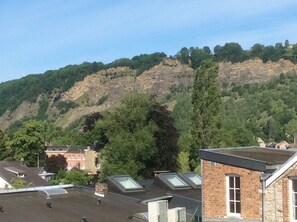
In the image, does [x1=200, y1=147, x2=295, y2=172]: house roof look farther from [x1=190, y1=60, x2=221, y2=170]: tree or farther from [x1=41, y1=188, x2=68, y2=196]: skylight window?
[x1=190, y1=60, x2=221, y2=170]: tree

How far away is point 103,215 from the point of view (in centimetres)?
2233

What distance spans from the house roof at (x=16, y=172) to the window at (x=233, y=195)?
40.5 m

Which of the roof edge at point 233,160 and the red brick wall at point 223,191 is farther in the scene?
the red brick wall at point 223,191

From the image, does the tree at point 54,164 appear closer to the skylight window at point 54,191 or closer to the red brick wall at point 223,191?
the skylight window at point 54,191

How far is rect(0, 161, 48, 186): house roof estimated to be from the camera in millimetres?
59125

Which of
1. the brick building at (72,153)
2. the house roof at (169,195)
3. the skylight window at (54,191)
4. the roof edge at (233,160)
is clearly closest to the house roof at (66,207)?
the skylight window at (54,191)


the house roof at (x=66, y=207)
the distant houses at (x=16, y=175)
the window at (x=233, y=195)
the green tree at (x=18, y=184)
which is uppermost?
the window at (x=233, y=195)

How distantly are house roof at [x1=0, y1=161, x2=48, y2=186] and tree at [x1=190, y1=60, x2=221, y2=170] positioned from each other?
16.8 metres

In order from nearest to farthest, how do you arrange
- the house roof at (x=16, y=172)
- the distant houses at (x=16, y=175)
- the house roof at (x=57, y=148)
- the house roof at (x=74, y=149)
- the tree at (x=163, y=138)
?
the tree at (x=163, y=138) → the distant houses at (x=16, y=175) → the house roof at (x=16, y=172) → the house roof at (x=74, y=149) → the house roof at (x=57, y=148)

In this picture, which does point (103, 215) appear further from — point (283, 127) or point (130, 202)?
point (283, 127)

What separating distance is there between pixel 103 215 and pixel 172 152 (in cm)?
3139

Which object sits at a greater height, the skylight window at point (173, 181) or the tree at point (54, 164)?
the skylight window at point (173, 181)

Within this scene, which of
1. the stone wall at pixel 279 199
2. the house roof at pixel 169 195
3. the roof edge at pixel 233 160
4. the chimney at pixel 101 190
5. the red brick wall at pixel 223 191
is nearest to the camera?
the stone wall at pixel 279 199

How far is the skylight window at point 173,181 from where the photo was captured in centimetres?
2950
